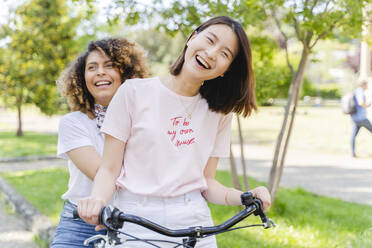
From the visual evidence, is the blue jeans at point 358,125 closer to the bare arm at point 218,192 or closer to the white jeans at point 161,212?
the bare arm at point 218,192

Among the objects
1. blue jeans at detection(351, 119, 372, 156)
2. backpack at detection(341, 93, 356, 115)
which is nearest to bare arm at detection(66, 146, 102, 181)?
blue jeans at detection(351, 119, 372, 156)

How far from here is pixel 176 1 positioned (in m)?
5.05

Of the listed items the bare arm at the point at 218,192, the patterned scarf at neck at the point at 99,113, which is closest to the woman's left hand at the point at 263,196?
the bare arm at the point at 218,192

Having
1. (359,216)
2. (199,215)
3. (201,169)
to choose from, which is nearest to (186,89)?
(201,169)

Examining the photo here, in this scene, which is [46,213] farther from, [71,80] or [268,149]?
[268,149]

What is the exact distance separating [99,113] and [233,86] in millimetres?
972

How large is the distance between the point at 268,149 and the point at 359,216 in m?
7.52

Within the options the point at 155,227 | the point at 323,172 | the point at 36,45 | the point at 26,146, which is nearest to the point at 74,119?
the point at 155,227

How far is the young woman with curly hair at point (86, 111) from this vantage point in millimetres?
2510

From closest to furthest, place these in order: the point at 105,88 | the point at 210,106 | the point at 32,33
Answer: the point at 210,106 → the point at 105,88 → the point at 32,33

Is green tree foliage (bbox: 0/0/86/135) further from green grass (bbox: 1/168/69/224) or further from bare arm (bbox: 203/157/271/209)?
bare arm (bbox: 203/157/271/209)

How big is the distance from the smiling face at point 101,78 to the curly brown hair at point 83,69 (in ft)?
0.13

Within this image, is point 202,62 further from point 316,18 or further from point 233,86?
point 316,18

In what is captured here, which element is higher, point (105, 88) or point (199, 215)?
point (105, 88)
